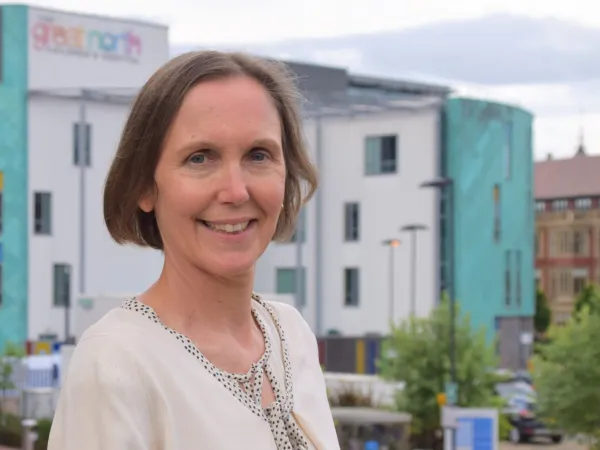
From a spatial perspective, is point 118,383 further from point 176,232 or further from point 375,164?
point 375,164

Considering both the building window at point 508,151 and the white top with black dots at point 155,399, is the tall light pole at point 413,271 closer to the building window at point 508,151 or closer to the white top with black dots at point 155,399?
the building window at point 508,151

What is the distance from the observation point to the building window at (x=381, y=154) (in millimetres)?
51906

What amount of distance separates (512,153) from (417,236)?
534cm

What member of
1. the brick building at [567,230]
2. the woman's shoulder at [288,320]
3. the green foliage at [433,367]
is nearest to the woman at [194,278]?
the woman's shoulder at [288,320]

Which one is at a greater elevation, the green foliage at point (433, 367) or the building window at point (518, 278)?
the building window at point (518, 278)

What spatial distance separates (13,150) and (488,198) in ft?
56.0

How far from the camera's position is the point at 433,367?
36.1m

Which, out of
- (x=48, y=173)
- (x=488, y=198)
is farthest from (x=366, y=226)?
(x=48, y=173)

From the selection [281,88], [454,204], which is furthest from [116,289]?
[281,88]

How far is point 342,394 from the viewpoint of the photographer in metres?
34.9

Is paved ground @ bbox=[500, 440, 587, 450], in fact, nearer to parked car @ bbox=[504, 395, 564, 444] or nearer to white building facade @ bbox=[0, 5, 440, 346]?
parked car @ bbox=[504, 395, 564, 444]

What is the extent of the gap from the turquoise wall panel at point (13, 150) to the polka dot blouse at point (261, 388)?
47336 mm

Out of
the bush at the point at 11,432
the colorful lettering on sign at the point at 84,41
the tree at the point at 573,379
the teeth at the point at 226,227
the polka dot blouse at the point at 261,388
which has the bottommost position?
the bush at the point at 11,432

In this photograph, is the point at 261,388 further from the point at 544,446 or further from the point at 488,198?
the point at 488,198
